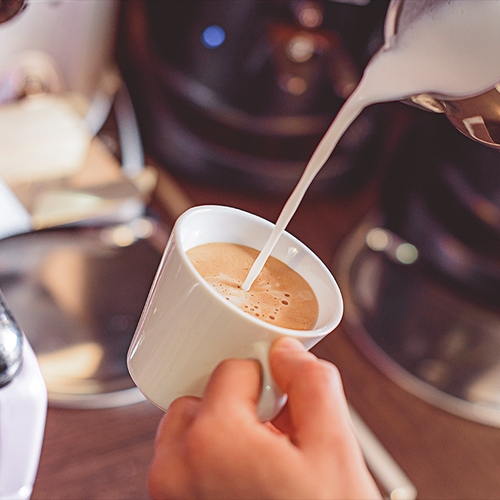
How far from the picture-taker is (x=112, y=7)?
80 centimetres

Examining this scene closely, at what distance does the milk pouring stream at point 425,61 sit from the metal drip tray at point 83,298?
0.88ft

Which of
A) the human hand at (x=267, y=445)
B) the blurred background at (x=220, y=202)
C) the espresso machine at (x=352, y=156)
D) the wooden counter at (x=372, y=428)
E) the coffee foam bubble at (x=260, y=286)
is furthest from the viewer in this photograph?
the espresso machine at (x=352, y=156)

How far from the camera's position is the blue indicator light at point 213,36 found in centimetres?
82

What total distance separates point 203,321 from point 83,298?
1.24ft

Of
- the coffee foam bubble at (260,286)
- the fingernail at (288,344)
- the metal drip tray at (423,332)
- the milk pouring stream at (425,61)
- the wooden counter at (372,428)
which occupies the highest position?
the milk pouring stream at (425,61)

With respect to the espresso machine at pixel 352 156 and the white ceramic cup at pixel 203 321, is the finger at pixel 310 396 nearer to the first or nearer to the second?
the white ceramic cup at pixel 203 321

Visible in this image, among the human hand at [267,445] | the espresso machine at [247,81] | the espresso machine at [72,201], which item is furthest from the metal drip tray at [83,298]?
the human hand at [267,445]

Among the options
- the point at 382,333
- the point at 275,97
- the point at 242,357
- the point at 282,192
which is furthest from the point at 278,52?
the point at 242,357

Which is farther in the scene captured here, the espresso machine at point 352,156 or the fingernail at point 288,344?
the espresso machine at point 352,156

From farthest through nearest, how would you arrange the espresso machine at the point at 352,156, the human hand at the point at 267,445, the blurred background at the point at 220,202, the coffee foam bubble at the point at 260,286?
1. the espresso machine at the point at 352,156
2. the blurred background at the point at 220,202
3. the coffee foam bubble at the point at 260,286
4. the human hand at the point at 267,445

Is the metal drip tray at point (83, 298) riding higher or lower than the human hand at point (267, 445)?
lower

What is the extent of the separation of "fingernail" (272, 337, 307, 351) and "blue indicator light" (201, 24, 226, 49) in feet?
1.94

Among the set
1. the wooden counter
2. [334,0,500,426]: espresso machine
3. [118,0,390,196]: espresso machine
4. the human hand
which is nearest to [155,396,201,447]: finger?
the human hand

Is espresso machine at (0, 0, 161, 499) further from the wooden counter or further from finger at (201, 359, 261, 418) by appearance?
finger at (201, 359, 261, 418)
